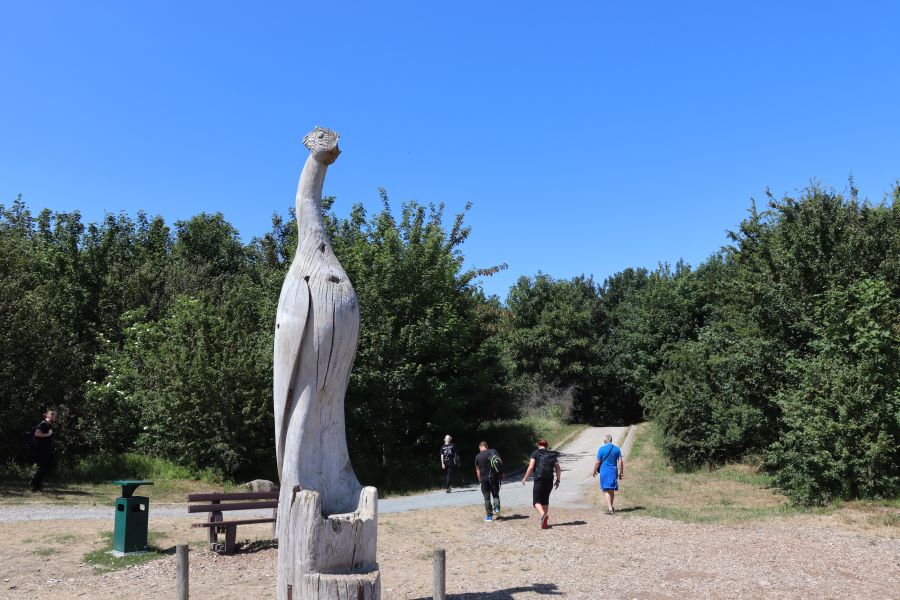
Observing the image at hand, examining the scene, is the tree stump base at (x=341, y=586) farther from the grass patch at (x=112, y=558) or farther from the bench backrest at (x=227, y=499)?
the bench backrest at (x=227, y=499)

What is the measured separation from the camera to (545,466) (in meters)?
13.3

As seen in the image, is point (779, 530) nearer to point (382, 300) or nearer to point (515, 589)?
point (515, 589)

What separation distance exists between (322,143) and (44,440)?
1188 cm

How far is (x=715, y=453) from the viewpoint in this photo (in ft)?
74.4

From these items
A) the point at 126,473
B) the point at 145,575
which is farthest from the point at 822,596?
the point at 126,473

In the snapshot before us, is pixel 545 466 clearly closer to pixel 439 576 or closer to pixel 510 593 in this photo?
pixel 510 593

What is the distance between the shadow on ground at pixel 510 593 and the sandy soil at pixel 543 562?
2 centimetres

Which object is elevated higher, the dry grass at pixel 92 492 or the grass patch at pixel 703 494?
the dry grass at pixel 92 492

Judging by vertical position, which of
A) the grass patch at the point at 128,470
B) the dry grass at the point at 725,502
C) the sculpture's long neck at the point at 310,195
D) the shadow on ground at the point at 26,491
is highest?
the sculpture's long neck at the point at 310,195

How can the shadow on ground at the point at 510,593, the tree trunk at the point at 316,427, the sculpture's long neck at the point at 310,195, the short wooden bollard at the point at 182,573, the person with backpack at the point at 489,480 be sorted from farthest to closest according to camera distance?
the person with backpack at the point at 489,480 < the shadow on ground at the point at 510,593 < the short wooden bollard at the point at 182,573 < the sculpture's long neck at the point at 310,195 < the tree trunk at the point at 316,427

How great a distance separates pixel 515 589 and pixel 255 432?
38.4 feet

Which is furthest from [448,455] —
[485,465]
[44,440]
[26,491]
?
[26,491]

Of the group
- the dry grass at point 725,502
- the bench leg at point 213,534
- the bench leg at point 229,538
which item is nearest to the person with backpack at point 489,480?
the dry grass at point 725,502

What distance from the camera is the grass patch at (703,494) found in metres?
14.0
